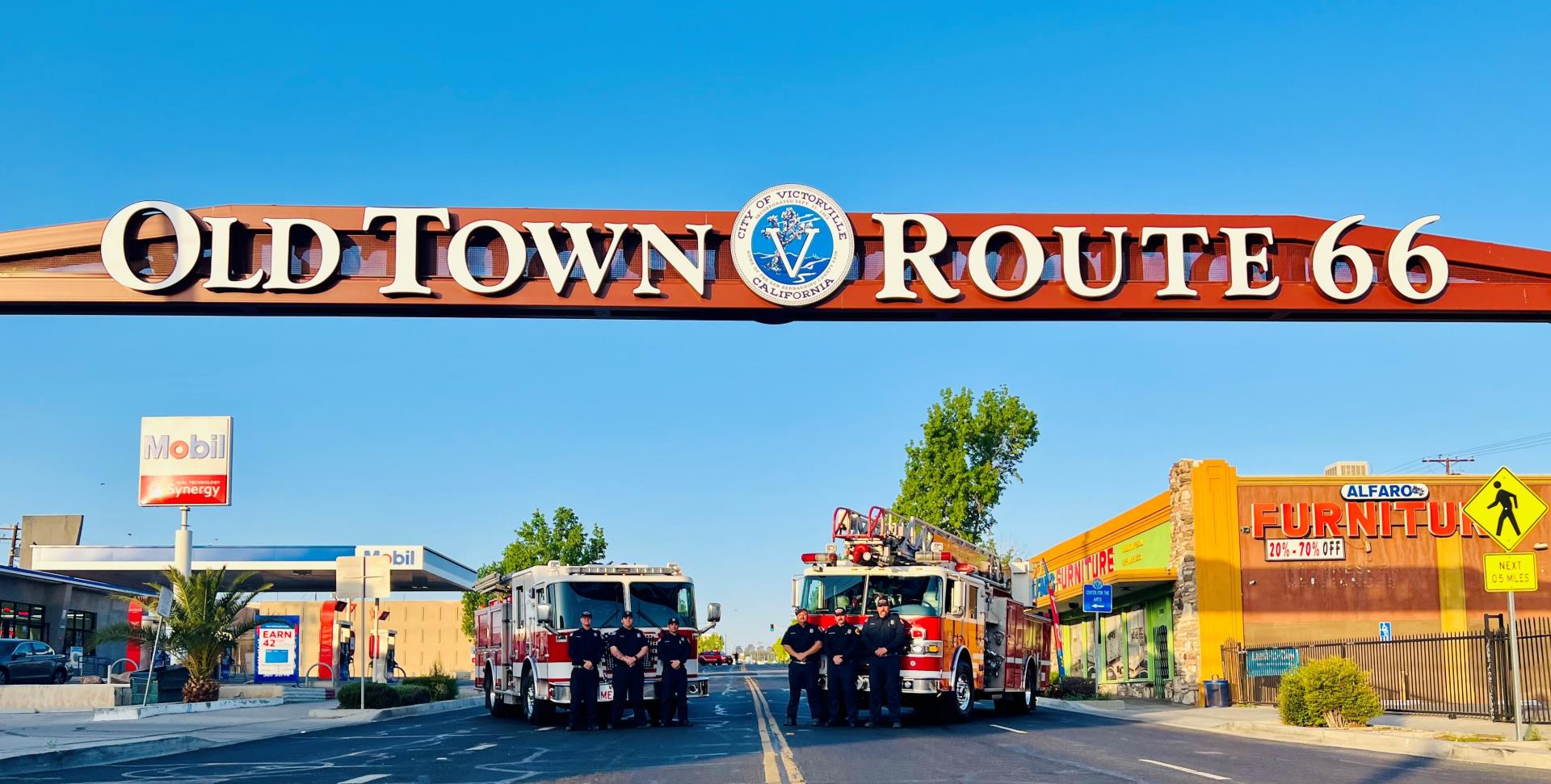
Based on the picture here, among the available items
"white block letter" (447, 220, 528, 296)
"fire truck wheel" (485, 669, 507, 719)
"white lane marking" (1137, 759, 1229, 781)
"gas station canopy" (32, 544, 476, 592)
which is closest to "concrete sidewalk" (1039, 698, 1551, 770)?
"white lane marking" (1137, 759, 1229, 781)

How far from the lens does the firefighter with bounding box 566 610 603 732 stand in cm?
2208

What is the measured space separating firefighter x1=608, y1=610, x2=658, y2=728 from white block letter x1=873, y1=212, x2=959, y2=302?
8003 millimetres

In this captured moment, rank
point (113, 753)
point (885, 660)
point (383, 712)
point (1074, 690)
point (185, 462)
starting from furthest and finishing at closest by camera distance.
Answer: point (1074, 690) → point (185, 462) → point (383, 712) → point (885, 660) → point (113, 753)

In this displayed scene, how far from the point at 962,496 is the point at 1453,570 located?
2407 centimetres

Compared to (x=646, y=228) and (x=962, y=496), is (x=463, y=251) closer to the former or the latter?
(x=646, y=228)

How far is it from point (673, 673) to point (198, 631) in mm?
16183

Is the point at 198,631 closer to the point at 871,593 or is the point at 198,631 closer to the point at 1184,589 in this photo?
the point at 871,593

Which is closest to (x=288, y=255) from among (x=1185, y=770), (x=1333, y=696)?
(x=1185, y=770)

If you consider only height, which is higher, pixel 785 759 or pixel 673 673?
pixel 673 673

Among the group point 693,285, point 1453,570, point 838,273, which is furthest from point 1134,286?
point 1453,570

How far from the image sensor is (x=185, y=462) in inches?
1550

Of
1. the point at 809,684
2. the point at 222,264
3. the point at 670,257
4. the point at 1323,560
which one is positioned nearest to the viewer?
the point at 222,264

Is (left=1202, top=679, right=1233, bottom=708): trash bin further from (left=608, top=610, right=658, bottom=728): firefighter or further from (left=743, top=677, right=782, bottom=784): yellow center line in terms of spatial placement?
(left=608, top=610, right=658, bottom=728): firefighter

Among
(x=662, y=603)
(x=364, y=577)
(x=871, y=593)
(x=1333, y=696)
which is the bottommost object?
(x=1333, y=696)
